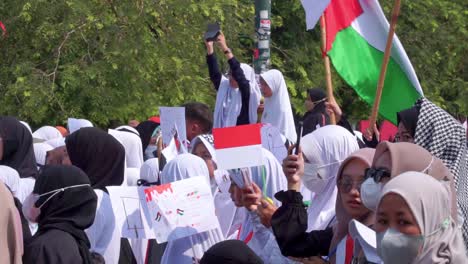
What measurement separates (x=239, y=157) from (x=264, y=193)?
0.36 m

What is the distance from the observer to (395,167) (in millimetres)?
4980

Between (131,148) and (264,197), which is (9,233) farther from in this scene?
(131,148)

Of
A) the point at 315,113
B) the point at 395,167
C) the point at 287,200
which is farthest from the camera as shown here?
the point at 315,113

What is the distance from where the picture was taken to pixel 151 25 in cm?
1556

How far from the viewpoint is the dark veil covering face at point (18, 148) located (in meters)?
8.73

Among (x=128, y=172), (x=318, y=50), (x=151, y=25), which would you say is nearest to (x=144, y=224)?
(x=128, y=172)

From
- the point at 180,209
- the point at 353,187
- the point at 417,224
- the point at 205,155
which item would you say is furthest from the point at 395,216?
the point at 205,155

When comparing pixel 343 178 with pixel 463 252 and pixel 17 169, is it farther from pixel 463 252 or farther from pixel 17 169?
pixel 17 169

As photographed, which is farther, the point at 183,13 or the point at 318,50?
the point at 318,50

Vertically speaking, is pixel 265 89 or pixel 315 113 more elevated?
pixel 265 89

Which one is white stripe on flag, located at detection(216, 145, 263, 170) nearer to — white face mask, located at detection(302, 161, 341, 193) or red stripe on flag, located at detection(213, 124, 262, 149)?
red stripe on flag, located at detection(213, 124, 262, 149)

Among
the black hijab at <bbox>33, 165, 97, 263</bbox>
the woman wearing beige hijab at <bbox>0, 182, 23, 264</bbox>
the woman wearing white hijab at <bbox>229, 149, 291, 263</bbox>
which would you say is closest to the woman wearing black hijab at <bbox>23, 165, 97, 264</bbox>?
the black hijab at <bbox>33, 165, 97, 263</bbox>

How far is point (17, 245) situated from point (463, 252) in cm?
211

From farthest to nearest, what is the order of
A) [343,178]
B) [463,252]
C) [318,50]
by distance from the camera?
[318,50]
[343,178]
[463,252]
